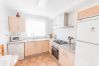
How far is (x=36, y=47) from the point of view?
128 inches

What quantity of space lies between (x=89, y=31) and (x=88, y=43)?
21 centimetres

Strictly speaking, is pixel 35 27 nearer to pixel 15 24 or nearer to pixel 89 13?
pixel 15 24

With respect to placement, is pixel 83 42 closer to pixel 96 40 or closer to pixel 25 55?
pixel 96 40

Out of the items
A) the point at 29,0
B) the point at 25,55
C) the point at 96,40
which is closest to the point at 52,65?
the point at 25,55

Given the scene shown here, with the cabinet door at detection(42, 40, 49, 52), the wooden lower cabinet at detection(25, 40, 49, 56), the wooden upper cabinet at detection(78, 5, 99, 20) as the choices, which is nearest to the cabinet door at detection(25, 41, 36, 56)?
the wooden lower cabinet at detection(25, 40, 49, 56)

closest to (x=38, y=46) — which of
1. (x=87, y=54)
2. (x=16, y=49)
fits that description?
(x=16, y=49)

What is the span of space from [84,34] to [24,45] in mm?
2588

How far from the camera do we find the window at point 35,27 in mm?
3728

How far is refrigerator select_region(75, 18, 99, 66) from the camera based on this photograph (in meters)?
0.98

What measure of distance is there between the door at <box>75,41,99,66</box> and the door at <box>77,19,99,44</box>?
101 mm

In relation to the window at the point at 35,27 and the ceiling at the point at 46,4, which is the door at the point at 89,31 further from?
the window at the point at 35,27

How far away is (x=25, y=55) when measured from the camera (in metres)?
3.00

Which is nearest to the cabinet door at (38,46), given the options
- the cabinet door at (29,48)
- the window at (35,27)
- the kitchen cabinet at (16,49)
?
the cabinet door at (29,48)

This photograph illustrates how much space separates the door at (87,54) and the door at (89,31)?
0.33 ft
